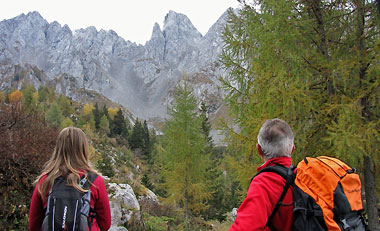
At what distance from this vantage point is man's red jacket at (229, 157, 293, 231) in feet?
4.70

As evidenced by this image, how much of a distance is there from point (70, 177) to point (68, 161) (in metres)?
0.16

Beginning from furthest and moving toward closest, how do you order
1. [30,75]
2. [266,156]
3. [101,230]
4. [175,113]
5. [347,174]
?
1. [30,75]
2. [175,113]
3. [101,230]
4. [266,156]
5. [347,174]

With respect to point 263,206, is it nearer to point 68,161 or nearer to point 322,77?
point 68,161

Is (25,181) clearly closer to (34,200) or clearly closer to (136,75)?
(34,200)

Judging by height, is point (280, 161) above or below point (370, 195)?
above

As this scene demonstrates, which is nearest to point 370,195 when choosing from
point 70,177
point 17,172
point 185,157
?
point 70,177

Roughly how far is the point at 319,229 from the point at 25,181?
5682 mm

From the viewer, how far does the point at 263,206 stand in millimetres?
1461

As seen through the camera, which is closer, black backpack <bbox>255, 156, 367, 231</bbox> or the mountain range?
black backpack <bbox>255, 156, 367, 231</bbox>

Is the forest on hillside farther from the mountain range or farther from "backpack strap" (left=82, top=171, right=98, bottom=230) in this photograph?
the mountain range

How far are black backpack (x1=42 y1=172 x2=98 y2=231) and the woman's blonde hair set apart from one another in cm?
6

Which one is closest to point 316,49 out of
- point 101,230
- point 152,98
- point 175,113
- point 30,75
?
point 101,230

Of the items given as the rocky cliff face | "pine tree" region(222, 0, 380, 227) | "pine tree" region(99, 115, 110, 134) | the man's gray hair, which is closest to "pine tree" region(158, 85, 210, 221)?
"pine tree" region(222, 0, 380, 227)

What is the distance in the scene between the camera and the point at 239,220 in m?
1.45
